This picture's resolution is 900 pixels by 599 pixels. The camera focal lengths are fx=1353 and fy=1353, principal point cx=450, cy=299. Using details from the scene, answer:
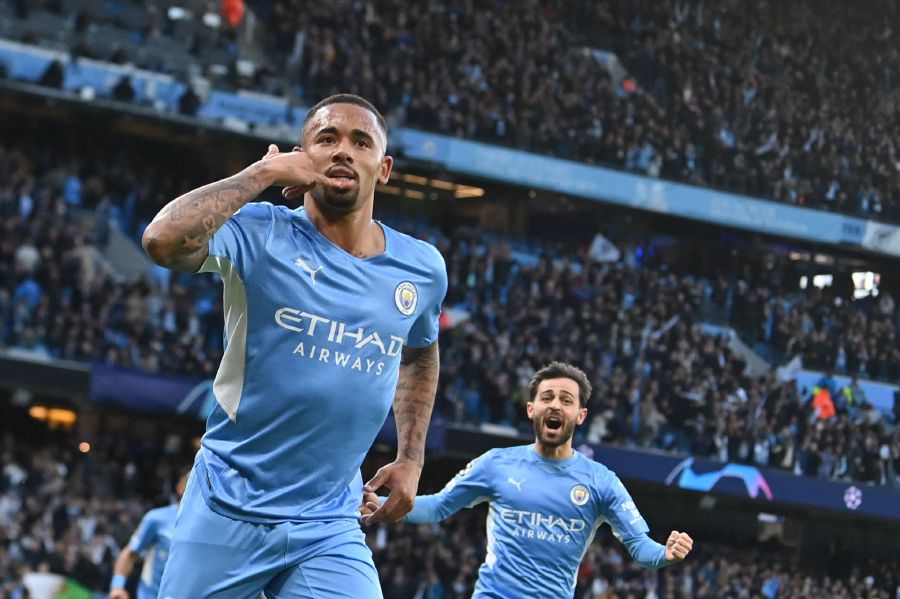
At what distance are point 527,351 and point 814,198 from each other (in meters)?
11.6

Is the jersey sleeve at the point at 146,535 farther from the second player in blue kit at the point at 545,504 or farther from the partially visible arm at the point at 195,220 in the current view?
the partially visible arm at the point at 195,220

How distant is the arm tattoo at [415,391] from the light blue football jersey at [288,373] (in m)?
0.53

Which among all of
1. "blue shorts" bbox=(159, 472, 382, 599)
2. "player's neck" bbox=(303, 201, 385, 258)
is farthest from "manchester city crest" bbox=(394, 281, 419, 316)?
"blue shorts" bbox=(159, 472, 382, 599)

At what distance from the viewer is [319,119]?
4.46 meters

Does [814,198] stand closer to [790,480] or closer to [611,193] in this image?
[611,193]

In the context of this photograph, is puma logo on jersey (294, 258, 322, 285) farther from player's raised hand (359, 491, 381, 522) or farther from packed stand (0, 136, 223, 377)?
packed stand (0, 136, 223, 377)

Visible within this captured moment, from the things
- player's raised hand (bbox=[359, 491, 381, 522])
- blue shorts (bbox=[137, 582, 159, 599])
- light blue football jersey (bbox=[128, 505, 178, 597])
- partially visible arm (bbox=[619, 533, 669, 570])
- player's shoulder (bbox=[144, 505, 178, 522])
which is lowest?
blue shorts (bbox=[137, 582, 159, 599])

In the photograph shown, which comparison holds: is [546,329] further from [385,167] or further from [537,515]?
[385,167]

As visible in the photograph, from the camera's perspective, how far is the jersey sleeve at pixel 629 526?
7805 millimetres

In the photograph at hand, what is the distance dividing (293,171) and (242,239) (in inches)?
12.2

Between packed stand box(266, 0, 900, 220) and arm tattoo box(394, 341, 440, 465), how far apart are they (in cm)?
2337

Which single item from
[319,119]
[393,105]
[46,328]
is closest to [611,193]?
[393,105]

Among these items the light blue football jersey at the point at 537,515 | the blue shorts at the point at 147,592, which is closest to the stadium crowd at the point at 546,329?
the blue shorts at the point at 147,592

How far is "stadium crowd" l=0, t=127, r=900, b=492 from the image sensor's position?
21234mm
